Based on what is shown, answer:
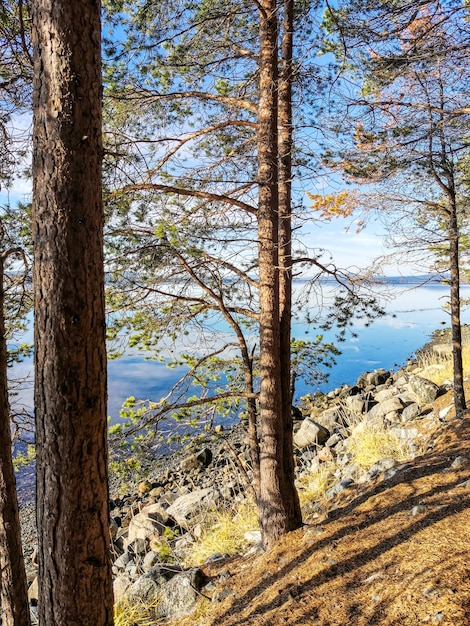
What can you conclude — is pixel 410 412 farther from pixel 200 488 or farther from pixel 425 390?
pixel 200 488

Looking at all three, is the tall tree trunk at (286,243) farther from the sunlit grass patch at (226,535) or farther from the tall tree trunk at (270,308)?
the sunlit grass patch at (226,535)

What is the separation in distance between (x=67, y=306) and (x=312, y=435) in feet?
28.2

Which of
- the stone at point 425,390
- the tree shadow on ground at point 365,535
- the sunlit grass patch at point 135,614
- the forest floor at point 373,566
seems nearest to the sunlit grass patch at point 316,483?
the forest floor at point 373,566

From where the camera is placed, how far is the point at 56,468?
238 centimetres

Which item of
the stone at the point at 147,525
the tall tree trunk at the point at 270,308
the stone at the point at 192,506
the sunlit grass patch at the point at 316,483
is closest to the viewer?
the tall tree trunk at the point at 270,308

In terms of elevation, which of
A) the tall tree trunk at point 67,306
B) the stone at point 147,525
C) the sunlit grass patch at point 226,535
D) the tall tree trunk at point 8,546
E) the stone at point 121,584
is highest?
the tall tree trunk at point 67,306

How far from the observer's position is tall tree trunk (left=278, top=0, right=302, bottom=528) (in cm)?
467

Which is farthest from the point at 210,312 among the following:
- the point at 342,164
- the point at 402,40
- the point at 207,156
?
the point at 402,40

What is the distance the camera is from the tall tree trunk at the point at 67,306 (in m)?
2.36

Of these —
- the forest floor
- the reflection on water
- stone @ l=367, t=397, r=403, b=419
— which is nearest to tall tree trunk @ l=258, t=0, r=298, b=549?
the forest floor

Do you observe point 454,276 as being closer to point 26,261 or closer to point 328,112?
point 328,112

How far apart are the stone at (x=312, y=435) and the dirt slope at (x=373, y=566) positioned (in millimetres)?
A: 5040

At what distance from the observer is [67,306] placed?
2.36 meters

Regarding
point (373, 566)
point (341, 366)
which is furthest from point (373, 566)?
point (341, 366)
